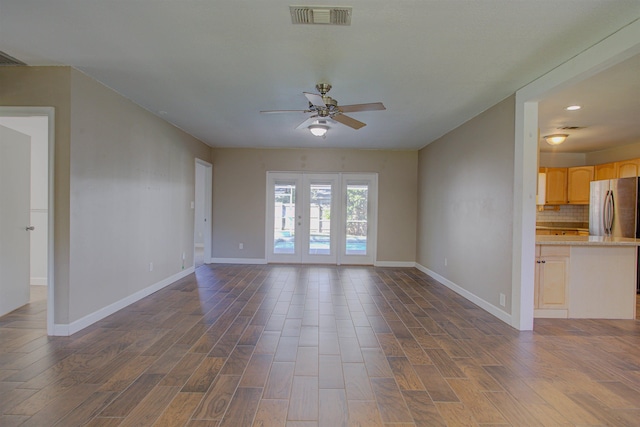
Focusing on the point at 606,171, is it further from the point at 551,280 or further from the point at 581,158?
the point at 551,280

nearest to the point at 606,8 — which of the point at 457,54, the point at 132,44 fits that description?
the point at 457,54

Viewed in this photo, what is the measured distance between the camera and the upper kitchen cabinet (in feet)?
21.3

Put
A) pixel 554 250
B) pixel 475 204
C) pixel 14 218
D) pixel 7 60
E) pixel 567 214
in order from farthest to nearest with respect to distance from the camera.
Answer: pixel 567 214
pixel 475 204
pixel 14 218
pixel 554 250
pixel 7 60

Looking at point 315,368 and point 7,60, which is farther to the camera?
point 7,60

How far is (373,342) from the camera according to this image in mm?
2977

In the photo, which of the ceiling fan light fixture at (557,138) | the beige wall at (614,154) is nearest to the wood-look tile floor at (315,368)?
the ceiling fan light fixture at (557,138)

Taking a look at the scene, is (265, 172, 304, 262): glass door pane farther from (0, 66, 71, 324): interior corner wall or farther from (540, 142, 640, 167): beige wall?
(540, 142, 640, 167): beige wall

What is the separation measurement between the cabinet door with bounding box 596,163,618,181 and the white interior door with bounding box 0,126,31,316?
9.05 metres

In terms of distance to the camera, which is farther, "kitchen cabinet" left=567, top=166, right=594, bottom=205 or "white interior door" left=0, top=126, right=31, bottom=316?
"kitchen cabinet" left=567, top=166, right=594, bottom=205

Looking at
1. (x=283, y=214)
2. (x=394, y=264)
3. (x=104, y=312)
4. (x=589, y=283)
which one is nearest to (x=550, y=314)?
(x=589, y=283)

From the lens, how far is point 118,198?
12.1 feet

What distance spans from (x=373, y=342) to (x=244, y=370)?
1198mm

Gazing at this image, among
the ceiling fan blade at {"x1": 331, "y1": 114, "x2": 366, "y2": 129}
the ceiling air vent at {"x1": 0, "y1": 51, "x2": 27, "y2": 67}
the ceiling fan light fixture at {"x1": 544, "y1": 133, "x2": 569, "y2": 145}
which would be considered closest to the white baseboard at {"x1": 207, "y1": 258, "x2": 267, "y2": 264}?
the ceiling fan blade at {"x1": 331, "y1": 114, "x2": 366, "y2": 129}

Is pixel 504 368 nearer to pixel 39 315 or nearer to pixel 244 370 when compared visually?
pixel 244 370
